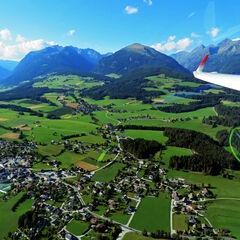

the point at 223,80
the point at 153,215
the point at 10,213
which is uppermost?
the point at 223,80

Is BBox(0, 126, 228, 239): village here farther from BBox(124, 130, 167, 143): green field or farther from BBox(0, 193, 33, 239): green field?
BBox(124, 130, 167, 143): green field

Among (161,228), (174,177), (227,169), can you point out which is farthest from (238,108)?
(161,228)

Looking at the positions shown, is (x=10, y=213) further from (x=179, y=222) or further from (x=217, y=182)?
(x=217, y=182)

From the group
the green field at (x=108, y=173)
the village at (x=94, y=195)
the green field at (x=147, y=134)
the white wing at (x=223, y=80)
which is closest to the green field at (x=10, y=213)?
the village at (x=94, y=195)

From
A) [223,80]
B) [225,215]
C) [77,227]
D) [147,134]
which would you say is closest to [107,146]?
[147,134]

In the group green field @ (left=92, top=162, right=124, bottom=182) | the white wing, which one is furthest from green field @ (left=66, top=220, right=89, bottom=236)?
the white wing
